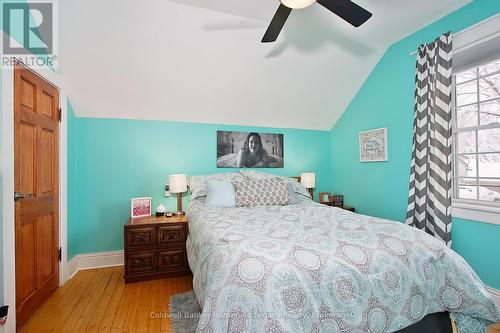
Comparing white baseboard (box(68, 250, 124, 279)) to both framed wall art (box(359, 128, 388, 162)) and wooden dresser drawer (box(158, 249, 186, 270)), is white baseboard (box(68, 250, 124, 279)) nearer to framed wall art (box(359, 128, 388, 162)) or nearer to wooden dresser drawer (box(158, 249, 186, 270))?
wooden dresser drawer (box(158, 249, 186, 270))

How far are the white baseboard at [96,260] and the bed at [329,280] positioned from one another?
1952 mm

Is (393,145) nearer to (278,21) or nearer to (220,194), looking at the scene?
(278,21)

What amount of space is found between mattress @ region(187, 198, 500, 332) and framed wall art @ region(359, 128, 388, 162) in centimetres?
164

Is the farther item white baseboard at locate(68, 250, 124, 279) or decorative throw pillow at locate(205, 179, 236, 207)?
white baseboard at locate(68, 250, 124, 279)

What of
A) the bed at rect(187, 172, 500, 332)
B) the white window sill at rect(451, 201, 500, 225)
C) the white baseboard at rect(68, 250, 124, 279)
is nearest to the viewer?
the bed at rect(187, 172, 500, 332)

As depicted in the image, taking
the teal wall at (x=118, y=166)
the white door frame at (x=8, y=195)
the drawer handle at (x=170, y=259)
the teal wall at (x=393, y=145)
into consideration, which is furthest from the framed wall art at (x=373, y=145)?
the white door frame at (x=8, y=195)

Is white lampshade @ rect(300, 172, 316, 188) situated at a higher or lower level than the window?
lower

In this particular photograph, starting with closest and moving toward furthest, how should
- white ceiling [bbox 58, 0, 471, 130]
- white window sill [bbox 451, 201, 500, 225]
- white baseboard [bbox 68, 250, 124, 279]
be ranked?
white window sill [bbox 451, 201, 500, 225] < white ceiling [bbox 58, 0, 471, 130] < white baseboard [bbox 68, 250, 124, 279]

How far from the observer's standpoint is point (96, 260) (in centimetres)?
275

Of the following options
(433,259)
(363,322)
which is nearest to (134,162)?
(363,322)

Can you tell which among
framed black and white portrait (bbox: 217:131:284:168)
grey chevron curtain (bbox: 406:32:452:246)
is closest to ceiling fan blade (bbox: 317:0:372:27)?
grey chevron curtain (bbox: 406:32:452:246)

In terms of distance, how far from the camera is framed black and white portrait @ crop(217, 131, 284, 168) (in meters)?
3.30

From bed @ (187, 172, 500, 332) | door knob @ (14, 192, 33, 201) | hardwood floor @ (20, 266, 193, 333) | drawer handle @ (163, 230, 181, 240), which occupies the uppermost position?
door knob @ (14, 192, 33, 201)

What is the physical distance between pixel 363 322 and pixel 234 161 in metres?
2.52
